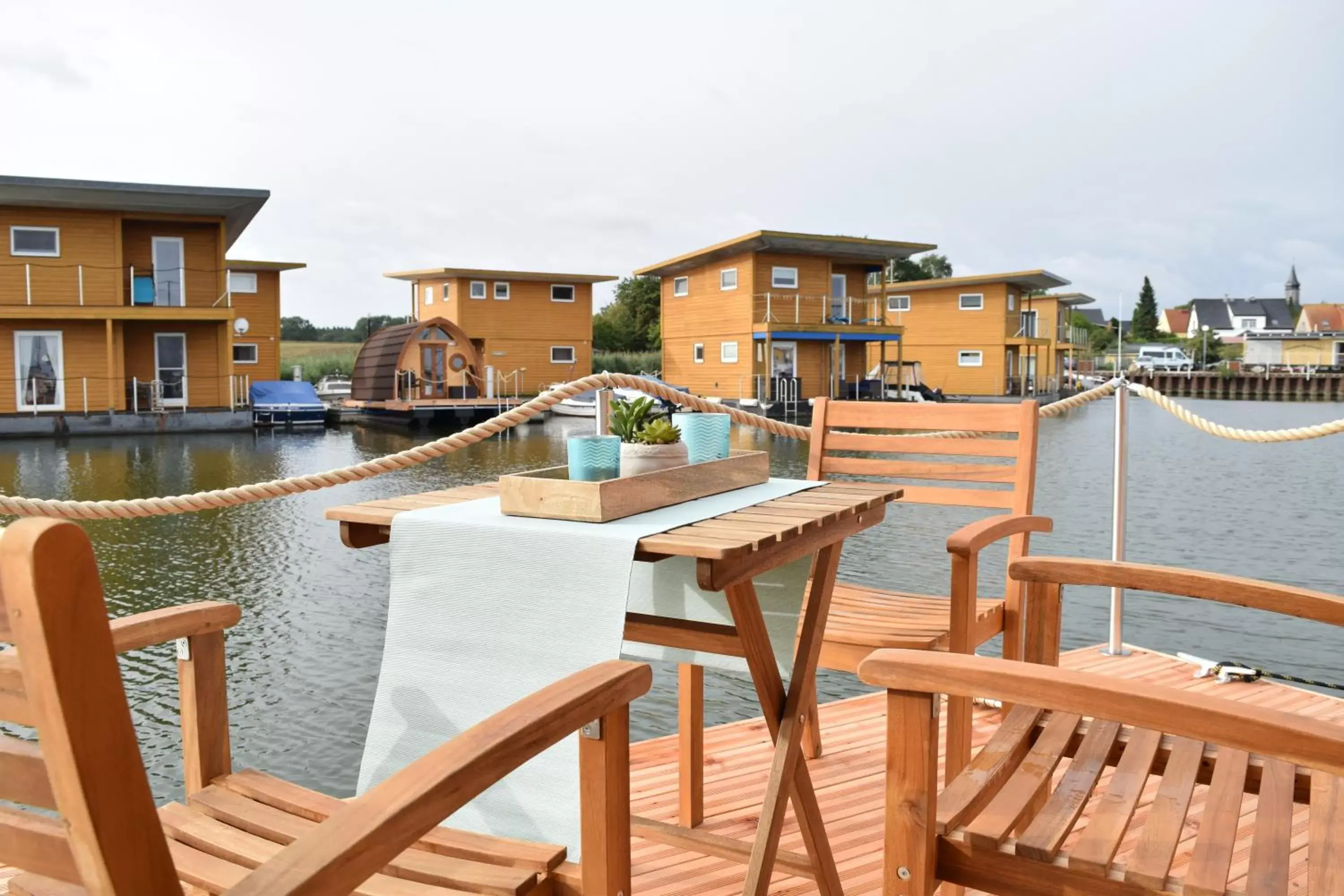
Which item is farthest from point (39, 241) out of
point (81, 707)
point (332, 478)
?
point (81, 707)

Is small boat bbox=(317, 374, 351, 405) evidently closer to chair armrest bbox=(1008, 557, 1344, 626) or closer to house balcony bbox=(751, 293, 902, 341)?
house balcony bbox=(751, 293, 902, 341)

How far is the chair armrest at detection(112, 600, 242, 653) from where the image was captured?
1.30m

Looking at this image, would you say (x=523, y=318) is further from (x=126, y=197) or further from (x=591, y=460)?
(x=591, y=460)

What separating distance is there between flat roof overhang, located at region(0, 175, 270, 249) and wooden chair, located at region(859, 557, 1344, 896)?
775 inches

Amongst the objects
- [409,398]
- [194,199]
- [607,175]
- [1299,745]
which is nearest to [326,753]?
[1299,745]

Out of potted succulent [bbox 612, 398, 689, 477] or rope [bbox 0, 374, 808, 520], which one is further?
rope [bbox 0, 374, 808, 520]

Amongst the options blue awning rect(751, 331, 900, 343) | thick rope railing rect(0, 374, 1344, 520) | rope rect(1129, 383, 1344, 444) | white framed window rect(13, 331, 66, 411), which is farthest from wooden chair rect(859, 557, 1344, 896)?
blue awning rect(751, 331, 900, 343)

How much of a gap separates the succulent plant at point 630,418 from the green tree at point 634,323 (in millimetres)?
47865

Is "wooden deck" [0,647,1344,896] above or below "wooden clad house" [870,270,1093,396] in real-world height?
below

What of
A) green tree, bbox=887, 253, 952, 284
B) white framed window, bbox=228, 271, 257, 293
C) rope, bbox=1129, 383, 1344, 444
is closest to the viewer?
rope, bbox=1129, 383, 1344, 444

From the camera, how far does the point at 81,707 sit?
729 millimetres

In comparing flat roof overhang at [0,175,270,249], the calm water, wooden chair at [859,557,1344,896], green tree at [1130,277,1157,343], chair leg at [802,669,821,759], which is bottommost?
the calm water

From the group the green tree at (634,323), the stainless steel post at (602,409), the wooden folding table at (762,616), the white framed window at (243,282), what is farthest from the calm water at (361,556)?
the green tree at (634,323)

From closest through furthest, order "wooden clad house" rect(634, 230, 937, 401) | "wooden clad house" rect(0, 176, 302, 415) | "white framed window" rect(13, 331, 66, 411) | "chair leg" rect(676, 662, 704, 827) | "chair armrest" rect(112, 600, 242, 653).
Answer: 1. "chair armrest" rect(112, 600, 242, 653)
2. "chair leg" rect(676, 662, 704, 827)
3. "wooden clad house" rect(0, 176, 302, 415)
4. "white framed window" rect(13, 331, 66, 411)
5. "wooden clad house" rect(634, 230, 937, 401)
